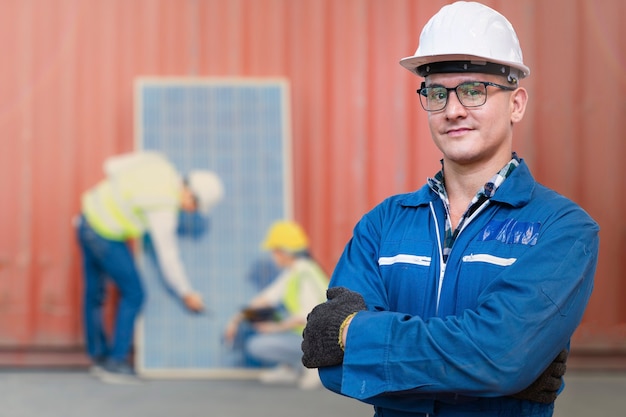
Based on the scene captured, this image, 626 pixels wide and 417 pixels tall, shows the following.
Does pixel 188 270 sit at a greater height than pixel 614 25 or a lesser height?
lesser

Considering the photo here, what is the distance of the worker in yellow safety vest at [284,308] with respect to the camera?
4.90 metres

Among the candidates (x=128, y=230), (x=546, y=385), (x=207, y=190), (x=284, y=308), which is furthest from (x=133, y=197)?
(x=546, y=385)

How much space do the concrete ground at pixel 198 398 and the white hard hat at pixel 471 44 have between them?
9.89 feet

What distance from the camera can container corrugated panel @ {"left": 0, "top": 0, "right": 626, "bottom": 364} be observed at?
521 cm

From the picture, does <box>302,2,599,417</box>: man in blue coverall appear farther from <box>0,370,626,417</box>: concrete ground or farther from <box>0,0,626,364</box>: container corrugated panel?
<box>0,0,626,364</box>: container corrugated panel

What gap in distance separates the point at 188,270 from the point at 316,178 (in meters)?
1.12

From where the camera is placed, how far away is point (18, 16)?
5254mm

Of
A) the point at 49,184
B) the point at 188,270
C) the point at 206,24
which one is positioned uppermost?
the point at 206,24

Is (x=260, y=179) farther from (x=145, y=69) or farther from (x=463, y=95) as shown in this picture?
(x=463, y=95)

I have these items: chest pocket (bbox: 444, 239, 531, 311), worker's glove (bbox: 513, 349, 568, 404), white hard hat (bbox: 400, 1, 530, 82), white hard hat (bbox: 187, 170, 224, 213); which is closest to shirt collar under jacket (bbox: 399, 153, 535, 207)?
chest pocket (bbox: 444, 239, 531, 311)

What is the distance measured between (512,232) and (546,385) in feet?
1.03

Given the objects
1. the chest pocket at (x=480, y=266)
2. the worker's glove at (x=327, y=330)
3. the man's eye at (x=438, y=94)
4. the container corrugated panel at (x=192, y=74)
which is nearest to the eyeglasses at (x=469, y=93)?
the man's eye at (x=438, y=94)

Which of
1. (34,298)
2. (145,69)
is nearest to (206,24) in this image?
(145,69)

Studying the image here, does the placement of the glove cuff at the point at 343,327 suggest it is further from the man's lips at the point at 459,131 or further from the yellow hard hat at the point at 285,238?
the yellow hard hat at the point at 285,238
